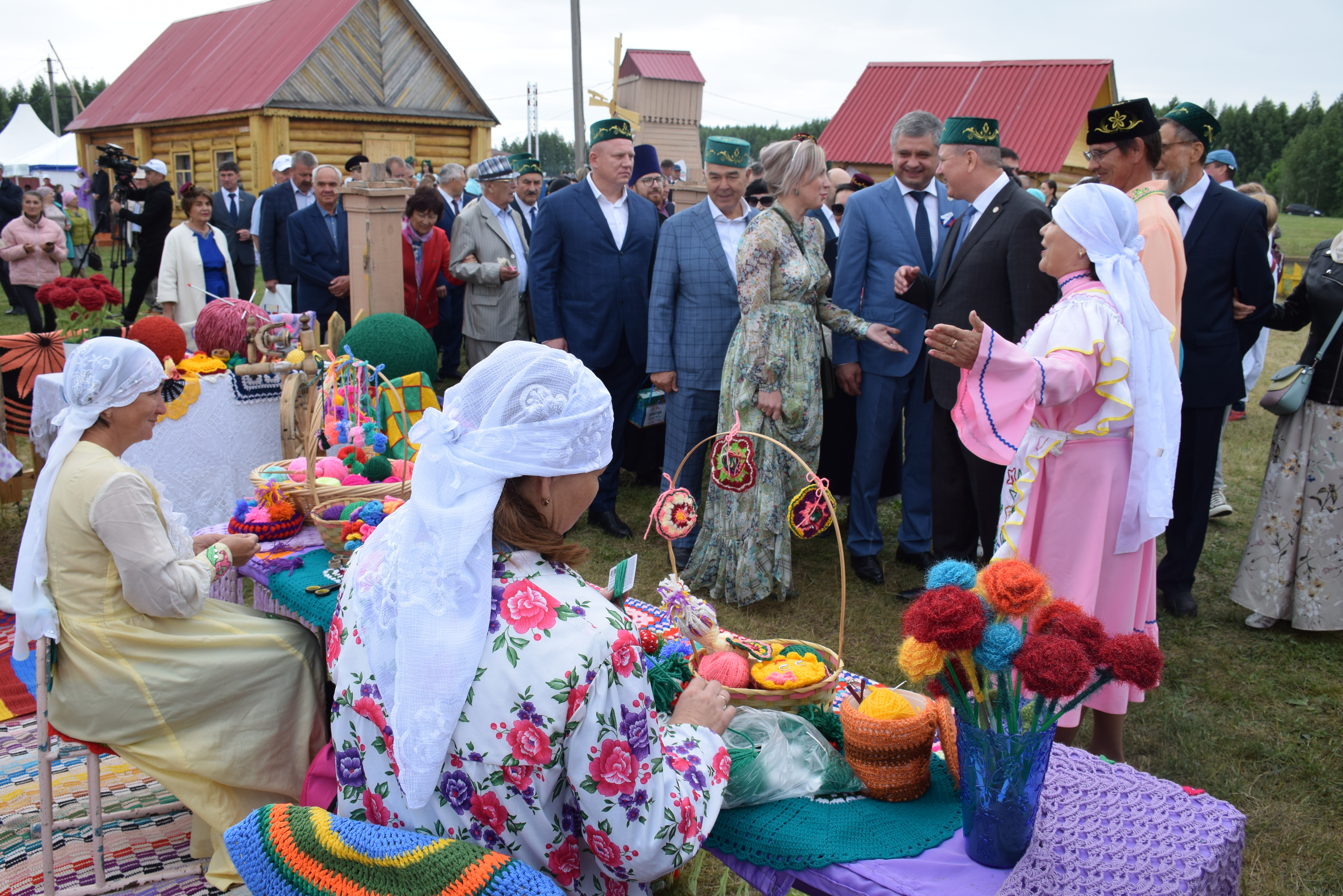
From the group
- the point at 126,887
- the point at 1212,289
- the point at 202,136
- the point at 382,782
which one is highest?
the point at 202,136

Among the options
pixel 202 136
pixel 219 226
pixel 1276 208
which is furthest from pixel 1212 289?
pixel 202 136

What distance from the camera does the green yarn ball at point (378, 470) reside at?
10.7 ft

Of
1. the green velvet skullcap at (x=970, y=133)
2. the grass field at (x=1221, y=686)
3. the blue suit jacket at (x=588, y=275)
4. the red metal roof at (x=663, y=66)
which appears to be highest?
the red metal roof at (x=663, y=66)

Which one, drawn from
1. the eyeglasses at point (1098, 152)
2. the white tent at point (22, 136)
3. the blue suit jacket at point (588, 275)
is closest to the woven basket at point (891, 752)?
the eyeglasses at point (1098, 152)

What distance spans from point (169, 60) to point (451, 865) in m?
25.6

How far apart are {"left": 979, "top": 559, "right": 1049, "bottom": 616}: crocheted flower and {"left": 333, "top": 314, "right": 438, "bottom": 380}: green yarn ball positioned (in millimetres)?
3081

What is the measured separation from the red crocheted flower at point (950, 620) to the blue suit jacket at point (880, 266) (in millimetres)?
3267

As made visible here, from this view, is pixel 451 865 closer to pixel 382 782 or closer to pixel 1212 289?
pixel 382 782

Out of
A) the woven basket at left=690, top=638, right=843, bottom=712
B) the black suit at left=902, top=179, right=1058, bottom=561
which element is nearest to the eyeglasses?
the black suit at left=902, top=179, right=1058, bottom=561

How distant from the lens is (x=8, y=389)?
5391 mm

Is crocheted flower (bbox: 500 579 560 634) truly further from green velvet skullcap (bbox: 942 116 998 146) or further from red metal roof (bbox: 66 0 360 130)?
red metal roof (bbox: 66 0 360 130)

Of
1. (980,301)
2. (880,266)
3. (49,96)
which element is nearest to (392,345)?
(880,266)

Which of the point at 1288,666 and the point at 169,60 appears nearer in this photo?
the point at 1288,666

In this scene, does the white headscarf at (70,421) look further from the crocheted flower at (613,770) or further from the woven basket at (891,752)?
the woven basket at (891,752)
